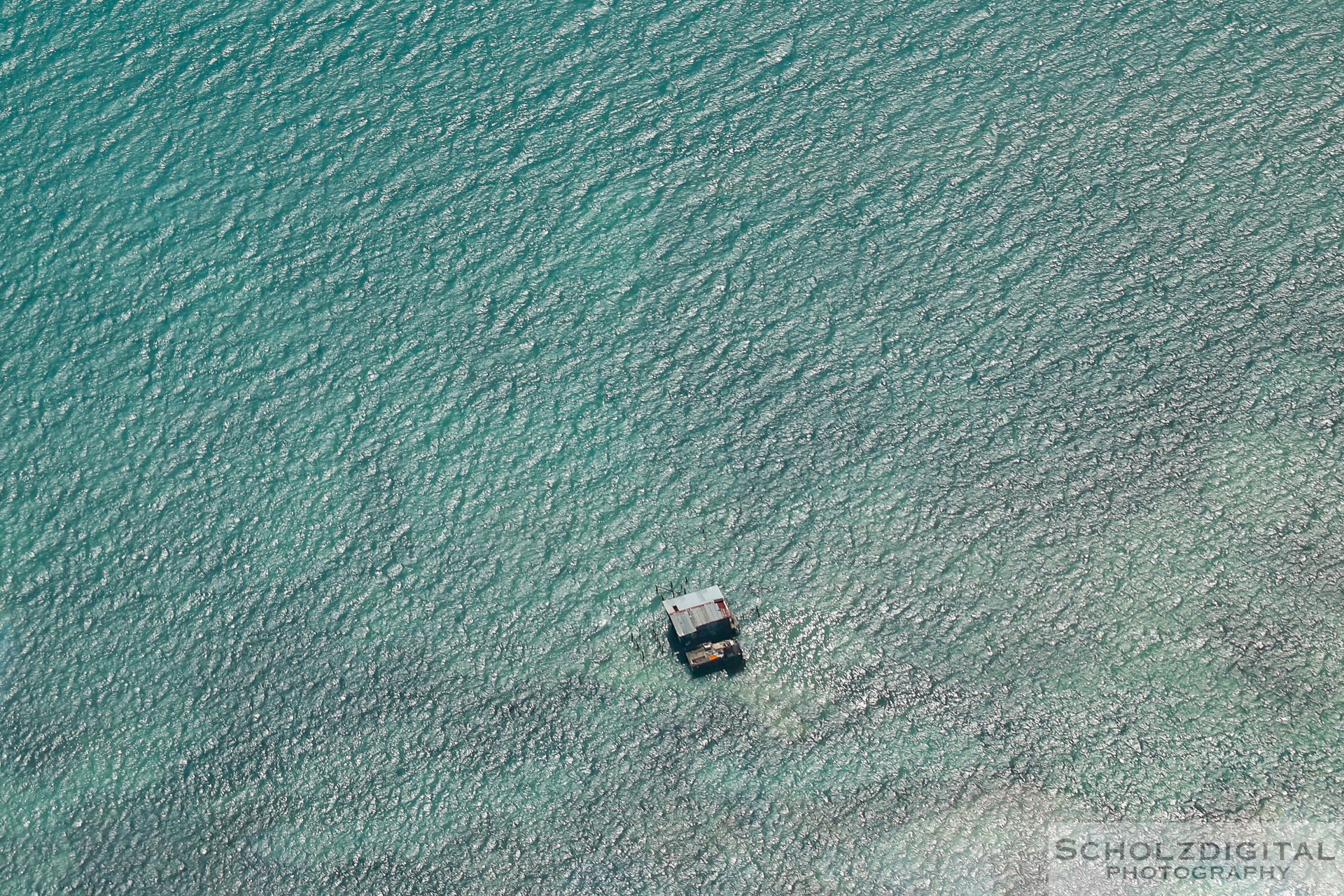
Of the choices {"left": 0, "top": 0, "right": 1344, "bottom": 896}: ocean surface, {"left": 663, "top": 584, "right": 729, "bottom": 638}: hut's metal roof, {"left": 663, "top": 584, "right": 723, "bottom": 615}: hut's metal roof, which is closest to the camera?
{"left": 0, "top": 0, "right": 1344, "bottom": 896}: ocean surface

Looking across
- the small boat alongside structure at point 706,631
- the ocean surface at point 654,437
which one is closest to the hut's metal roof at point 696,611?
the small boat alongside structure at point 706,631

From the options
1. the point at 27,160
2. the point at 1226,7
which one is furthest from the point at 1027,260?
the point at 27,160

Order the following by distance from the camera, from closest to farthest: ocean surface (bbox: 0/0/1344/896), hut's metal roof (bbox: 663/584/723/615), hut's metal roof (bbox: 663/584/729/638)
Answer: ocean surface (bbox: 0/0/1344/896), hut's metal roof (bbox: 663/584/729/638), hut's metal roof (bbox: 663/584/723/615)

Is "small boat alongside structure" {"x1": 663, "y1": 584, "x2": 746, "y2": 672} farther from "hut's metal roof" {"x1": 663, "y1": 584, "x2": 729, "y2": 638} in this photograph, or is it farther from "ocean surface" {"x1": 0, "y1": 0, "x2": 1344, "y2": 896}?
"ocean surface" {"x1": 0, "y1": 0, "x2": 1344, "y2": 896}

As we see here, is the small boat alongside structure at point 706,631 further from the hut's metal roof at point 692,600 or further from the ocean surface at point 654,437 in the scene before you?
the ocean surface at point 654,437

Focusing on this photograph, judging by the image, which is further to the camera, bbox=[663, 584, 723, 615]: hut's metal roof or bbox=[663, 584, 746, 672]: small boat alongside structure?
bbox=[663, 584, 723, 615]: hut's metal roof

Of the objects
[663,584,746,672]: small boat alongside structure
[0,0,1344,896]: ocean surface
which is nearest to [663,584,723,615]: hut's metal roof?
[663,584,746,672]: small boat alongside structure

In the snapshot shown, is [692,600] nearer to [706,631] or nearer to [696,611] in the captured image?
[696,611]
